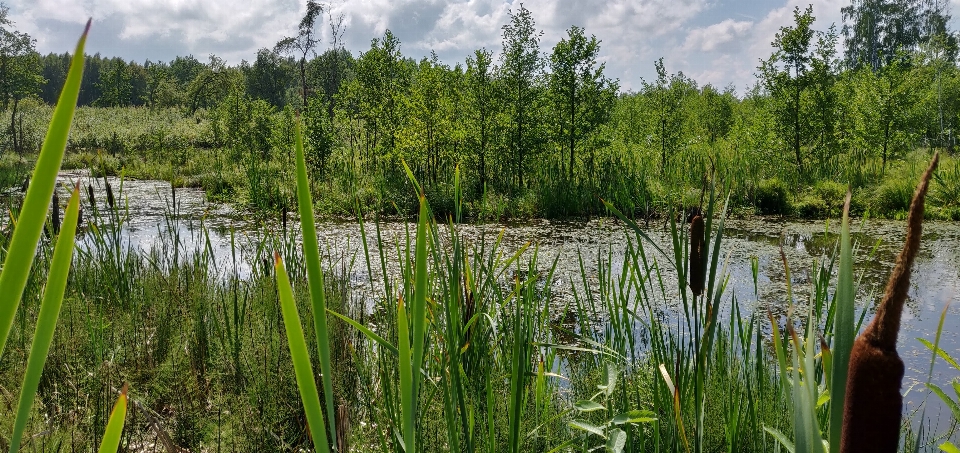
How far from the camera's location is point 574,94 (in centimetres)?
1241

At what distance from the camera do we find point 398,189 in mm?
12664

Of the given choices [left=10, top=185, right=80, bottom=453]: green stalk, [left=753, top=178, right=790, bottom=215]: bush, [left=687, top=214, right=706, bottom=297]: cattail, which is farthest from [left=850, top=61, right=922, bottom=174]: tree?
[left=10, top=185, right=80, bottom=453]: green stalk

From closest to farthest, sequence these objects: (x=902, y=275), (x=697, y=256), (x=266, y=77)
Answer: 1. (x=902, y=275)
2. (x=697, y=256)
3. (x=266, y=77)

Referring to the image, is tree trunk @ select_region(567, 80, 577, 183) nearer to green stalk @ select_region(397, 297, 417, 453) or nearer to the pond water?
the pond water

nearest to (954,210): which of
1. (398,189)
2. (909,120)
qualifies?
(909,120)

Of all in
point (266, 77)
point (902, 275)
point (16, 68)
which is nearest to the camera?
point (902, 275)

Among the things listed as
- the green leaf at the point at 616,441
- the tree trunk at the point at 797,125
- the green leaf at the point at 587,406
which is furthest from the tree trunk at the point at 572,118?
the green leaf at the point at 616,441

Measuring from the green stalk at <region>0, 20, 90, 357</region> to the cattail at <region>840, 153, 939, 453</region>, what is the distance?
436 mm

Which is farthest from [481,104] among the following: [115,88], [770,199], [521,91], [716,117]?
[115,88]

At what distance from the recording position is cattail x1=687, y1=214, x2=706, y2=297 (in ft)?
2.80

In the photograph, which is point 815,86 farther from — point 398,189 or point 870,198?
point 398,189

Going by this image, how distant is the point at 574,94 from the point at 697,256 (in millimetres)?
12035

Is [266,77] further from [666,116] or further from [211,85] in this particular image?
[666,116]

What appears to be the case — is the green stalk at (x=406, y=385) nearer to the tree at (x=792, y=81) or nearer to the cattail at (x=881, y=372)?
the cattail at (x=881, y=372)
